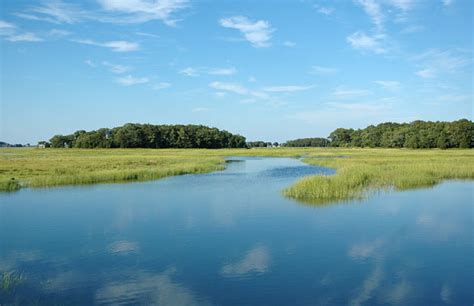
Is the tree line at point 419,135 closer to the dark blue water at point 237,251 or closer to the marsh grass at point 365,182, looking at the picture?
the marsh grass at point 365,182

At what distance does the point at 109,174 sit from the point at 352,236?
81.2 ft

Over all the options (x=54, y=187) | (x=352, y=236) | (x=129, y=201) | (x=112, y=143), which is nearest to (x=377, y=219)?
(x=352, y=236)

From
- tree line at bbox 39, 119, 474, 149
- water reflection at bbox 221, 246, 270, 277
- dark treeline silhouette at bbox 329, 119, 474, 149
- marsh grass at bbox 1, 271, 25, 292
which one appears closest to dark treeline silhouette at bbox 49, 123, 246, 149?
tree line at bbox 39, 119, 474, 149

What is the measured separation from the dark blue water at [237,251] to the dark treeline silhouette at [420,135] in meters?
83.3

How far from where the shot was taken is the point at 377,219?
688 inches

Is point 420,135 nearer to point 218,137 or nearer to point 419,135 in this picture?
point 419,135

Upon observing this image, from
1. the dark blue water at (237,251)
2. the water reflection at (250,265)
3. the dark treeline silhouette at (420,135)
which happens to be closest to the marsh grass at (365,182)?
the dark blue water at (237,251)

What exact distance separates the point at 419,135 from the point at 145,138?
74.9 m

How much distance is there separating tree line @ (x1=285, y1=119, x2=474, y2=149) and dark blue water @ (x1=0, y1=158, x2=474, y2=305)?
8334cm

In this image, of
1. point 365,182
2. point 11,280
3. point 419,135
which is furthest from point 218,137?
point 11,280

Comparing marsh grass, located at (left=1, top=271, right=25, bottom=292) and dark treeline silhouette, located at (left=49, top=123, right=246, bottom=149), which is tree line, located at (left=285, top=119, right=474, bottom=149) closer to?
dark treeline silhouette, located at (left=49, top=123, right=246, bottom=149)

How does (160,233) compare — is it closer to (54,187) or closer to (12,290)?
(12,290)

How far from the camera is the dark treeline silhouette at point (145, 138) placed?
11506cm

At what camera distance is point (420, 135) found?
104250mm
